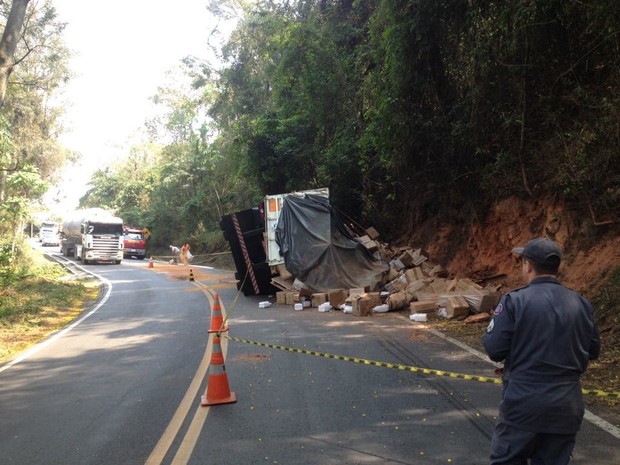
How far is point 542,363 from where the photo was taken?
255 centimetres

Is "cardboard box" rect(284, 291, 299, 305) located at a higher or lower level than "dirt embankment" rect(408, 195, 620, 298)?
lower

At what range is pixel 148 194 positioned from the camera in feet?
193

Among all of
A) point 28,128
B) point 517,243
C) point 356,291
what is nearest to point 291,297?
point 356,291

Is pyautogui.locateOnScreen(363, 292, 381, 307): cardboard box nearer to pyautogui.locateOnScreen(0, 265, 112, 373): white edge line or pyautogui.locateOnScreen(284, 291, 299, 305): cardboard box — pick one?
pyautogui.locateOnScreen(284, 291, 299, 305): cardboard box

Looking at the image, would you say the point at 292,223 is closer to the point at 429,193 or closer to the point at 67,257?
the point at 429,193

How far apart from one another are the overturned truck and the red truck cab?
1152 inches

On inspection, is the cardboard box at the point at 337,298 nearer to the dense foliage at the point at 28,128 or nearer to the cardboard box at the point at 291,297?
the cardboard box at the point at 291,297

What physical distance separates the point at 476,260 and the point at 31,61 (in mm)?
24487

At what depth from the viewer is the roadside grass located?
10836 millimetres

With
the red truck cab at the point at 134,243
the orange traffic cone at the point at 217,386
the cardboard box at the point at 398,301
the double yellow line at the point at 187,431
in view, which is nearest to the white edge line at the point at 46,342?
the double yellow line at the point at 187,431

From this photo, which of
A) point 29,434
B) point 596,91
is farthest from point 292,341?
point 596,91

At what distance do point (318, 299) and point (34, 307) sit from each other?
25.4ft

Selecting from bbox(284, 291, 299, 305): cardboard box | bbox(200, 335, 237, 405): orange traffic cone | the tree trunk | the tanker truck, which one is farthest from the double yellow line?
the tanker truck

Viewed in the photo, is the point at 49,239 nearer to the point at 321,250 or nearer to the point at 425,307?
the point at 321,250
